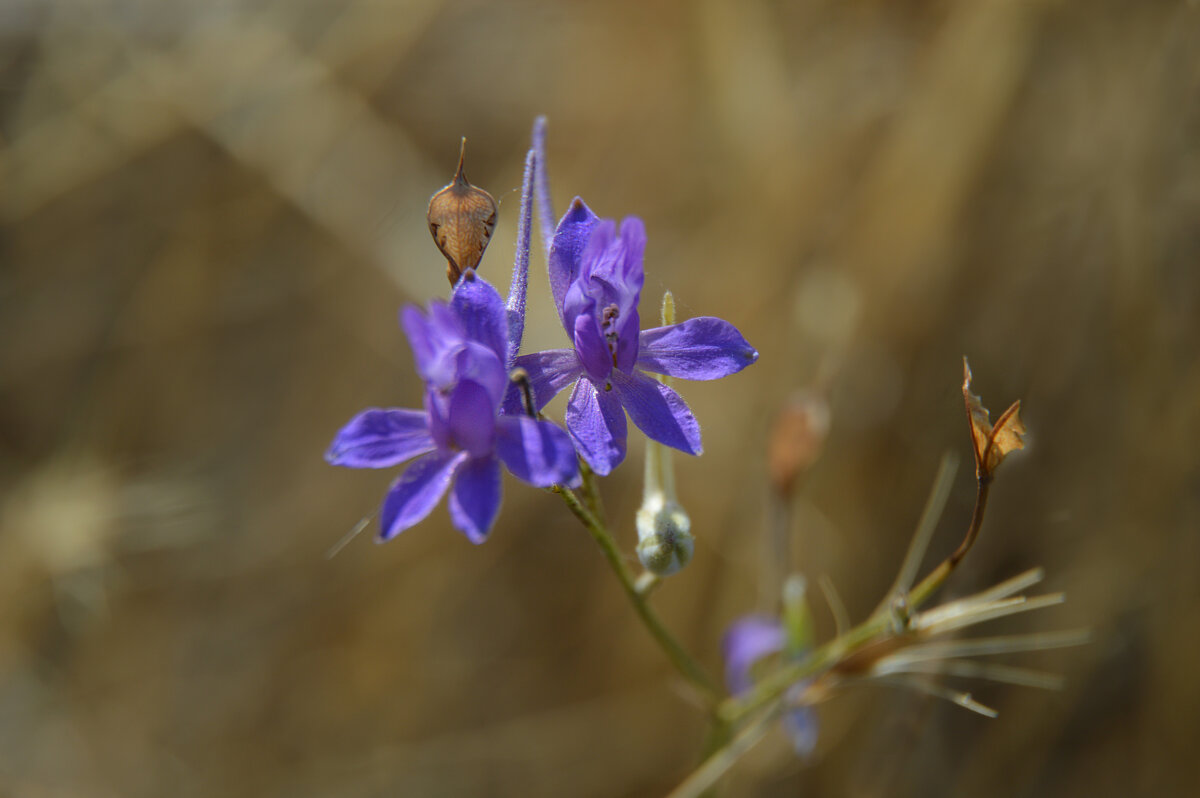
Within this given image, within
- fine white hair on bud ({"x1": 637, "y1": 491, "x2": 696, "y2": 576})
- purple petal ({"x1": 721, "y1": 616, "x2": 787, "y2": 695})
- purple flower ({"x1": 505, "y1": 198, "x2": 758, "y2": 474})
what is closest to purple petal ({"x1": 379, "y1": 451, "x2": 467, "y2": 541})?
purple flower ({"x1": 505, "y1": 198, "x2": 758, "y2": 474})

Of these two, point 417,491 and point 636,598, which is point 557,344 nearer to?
point 636,598

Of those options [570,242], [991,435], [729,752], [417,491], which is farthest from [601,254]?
[729,752]

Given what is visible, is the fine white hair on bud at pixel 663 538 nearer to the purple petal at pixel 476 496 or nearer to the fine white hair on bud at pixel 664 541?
the fine white hair on bud at pixel 664 541

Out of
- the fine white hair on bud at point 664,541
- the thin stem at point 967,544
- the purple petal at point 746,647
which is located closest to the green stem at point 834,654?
the thin stem at point 967,544

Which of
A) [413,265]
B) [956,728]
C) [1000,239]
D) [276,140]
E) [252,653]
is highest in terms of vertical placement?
[276,140]

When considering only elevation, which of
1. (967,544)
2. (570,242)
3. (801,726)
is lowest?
(801,726)

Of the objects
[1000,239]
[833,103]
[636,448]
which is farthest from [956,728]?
[833,103]

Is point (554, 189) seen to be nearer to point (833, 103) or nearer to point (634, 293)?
point (833, 103)

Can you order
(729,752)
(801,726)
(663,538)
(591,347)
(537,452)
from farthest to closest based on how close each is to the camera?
1. (801,726)
2. (729,752)
3. (663,538)
4. (591,347)
5. (537,452)
